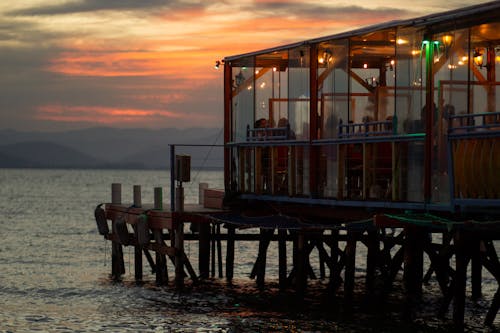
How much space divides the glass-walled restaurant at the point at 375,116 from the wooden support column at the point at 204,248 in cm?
158

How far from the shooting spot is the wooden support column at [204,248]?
30000mm

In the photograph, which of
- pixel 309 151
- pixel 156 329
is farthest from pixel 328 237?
pixel 156 329

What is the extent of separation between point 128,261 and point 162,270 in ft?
46.2

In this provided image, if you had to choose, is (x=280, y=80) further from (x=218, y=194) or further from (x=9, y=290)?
(x=9, y=290)

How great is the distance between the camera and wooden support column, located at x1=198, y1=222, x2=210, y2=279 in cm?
3000

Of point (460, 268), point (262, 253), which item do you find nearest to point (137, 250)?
point (262, 253)

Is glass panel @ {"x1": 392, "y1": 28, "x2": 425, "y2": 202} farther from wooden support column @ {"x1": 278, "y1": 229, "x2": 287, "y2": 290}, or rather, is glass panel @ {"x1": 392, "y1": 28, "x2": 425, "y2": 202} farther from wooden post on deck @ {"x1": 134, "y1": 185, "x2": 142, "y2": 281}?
wooden post on deck @ {"x1": 134, "y1": 185, "x2": 142, "y2": 281}

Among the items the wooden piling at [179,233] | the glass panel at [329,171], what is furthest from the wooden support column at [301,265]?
the wooden piling at [179,233]

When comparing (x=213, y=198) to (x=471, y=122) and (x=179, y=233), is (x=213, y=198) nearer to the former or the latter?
(x=179, y=233)

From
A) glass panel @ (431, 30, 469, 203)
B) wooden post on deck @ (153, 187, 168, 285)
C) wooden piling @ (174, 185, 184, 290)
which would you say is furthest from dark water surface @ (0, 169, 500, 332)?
glass panel @ (431, 30, 469, 203)

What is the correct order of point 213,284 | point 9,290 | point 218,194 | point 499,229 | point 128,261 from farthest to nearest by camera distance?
point 128,261
point 9,290
point 213,284
point 218,194
point 499,229

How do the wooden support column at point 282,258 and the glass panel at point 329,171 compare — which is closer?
the glass panel at point 329,171

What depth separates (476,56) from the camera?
2194 cm

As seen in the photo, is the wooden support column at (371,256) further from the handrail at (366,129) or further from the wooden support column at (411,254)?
the wooden support column at (411,254)
